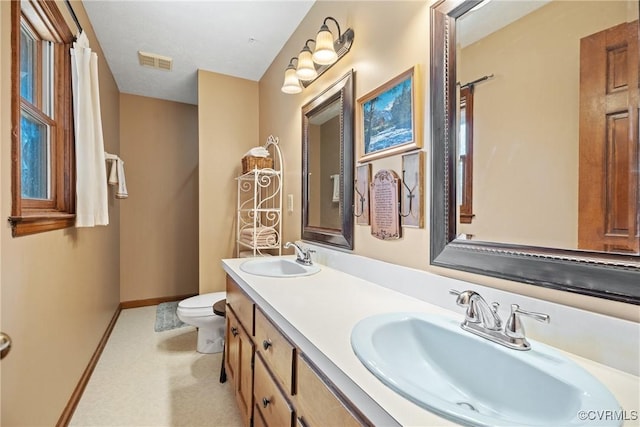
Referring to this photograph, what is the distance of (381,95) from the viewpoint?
4.31 feet

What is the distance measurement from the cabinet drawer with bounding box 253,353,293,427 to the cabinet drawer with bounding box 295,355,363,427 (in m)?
0.10

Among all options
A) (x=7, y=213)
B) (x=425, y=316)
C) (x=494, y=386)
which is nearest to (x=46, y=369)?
(x=7, y=213)

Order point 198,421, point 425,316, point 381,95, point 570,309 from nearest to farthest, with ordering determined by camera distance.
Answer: point 570,309
point 425,316
point 381,95
point 198,421

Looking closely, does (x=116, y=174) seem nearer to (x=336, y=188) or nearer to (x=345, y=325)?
(x=336, y=188)

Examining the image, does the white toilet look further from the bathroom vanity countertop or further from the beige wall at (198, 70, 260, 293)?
the bathroom vanity countertop

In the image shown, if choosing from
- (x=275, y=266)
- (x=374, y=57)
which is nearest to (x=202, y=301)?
(x=275, y=266)

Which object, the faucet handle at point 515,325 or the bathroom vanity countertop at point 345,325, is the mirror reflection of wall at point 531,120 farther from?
the bathroom vanity countertop at point 345,325

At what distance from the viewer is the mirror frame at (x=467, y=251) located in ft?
2.03

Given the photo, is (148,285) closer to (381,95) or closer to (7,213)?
(7,213)

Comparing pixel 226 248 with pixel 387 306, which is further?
pixel 226 248

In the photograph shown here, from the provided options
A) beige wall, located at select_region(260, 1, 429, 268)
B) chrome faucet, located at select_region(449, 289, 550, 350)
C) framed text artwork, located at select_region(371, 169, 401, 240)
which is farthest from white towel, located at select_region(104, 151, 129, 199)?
chrome faucet, located at select_region(449, 289, 550, 350)

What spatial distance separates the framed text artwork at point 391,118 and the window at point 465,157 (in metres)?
0.18

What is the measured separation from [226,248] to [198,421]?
62.4 inches

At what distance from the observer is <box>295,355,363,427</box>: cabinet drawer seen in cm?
61
